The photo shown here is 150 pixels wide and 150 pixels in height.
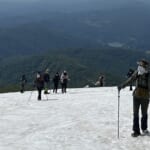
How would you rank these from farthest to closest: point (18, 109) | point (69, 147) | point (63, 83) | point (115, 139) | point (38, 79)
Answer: point (63, 83) < point (38, 79) < point (18, 109) < point (115, 139) < point (69, 147)

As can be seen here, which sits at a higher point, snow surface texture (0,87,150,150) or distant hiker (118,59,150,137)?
distant hiker (118,59,150,137)

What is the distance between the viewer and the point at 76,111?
25.9 metres

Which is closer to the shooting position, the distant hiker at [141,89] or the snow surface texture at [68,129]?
the snow surface texture at [68,129]

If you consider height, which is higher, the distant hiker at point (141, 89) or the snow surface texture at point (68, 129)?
the distant hiker at point (141, 89)

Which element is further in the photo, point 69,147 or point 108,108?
point 108,108

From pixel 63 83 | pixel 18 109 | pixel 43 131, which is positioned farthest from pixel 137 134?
pixel 63 83

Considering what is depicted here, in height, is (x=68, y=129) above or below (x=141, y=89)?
below

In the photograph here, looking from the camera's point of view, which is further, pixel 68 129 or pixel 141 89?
pixel 68 129

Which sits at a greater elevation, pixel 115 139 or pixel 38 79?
pixel 38 79

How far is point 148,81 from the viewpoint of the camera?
56.8 ft

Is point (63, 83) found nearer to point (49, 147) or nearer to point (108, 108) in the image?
point (108, 108)

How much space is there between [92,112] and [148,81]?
25.3 feet

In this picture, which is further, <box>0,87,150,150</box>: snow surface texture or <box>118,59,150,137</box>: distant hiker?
<box>118,59,150,137</box>: distant hiker

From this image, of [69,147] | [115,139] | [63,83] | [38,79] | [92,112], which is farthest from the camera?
[63,83]
